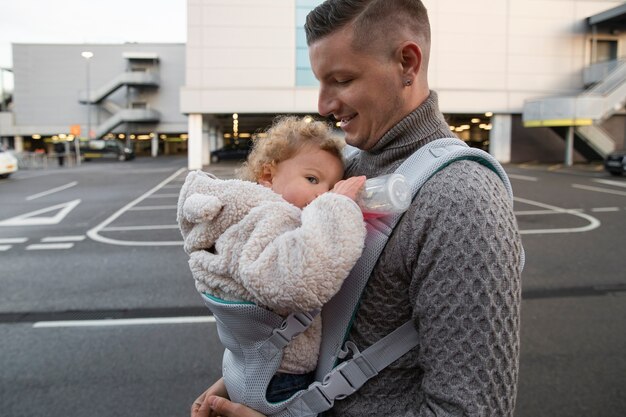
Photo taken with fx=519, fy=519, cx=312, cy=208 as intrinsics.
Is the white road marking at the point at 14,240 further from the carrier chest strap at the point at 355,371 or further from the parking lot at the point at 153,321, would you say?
the carrier chest strap at the point at 355,371

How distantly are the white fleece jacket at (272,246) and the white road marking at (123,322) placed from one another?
388 centimetres

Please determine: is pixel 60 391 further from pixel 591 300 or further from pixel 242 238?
pixel 591 300

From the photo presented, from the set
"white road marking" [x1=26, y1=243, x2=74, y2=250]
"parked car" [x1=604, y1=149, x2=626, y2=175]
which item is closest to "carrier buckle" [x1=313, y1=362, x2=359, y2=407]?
"white road marking" [x1=26, y1=243, x2=74, y2=250]

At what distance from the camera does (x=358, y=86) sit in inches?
53.6

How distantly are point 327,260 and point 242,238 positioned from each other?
10.7 inches

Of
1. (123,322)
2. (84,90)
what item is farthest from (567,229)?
(84,90)

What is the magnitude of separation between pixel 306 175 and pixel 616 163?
22302 millimetres

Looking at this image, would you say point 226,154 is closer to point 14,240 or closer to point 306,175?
point 14,240

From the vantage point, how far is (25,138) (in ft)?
197

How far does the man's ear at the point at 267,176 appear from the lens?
1.64 meters

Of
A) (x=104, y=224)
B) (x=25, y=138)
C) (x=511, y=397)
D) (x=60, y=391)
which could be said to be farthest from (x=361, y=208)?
(x=25, y=138)

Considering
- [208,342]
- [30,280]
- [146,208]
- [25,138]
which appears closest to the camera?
[208,342]

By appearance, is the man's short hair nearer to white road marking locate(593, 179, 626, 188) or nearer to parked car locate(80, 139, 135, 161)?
white road marking locate(593, 179, 626, 188)

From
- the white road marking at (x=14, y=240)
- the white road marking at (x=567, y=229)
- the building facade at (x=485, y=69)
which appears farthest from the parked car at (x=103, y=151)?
the white road marking at (x=567, y=229)
